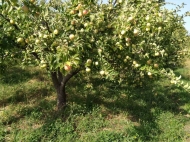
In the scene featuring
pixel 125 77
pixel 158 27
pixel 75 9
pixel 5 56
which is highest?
pixel 75 9

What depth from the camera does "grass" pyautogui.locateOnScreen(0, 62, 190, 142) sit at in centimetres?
475

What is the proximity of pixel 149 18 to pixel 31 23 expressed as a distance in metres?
1.85

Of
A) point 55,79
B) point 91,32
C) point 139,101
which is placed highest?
point 91,32

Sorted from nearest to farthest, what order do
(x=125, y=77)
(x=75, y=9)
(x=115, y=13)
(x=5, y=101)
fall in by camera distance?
(x=75, y=9), (x=115, y=13), (x=125, y=77), (x=5, y=101)

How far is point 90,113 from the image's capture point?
5.61m

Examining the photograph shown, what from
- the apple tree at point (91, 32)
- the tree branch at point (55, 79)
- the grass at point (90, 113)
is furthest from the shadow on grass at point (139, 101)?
the apple tree at point (91, 32)

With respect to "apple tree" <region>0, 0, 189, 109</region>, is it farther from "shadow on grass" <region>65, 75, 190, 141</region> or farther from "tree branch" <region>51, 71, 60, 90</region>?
"shadow on grass" <region>65, 75, 190, 141</region>

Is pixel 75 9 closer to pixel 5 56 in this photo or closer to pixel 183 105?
pixel 5 56

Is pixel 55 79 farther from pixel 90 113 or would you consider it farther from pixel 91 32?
pixel 91 32

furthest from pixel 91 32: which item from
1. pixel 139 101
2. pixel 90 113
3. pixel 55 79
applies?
pixel 139 101

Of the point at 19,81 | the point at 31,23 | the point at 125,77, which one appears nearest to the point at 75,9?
the point at 31,23

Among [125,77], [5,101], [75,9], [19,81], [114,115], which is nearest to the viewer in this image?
[75,9]

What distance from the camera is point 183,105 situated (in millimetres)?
7113

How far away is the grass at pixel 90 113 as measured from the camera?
475cm
